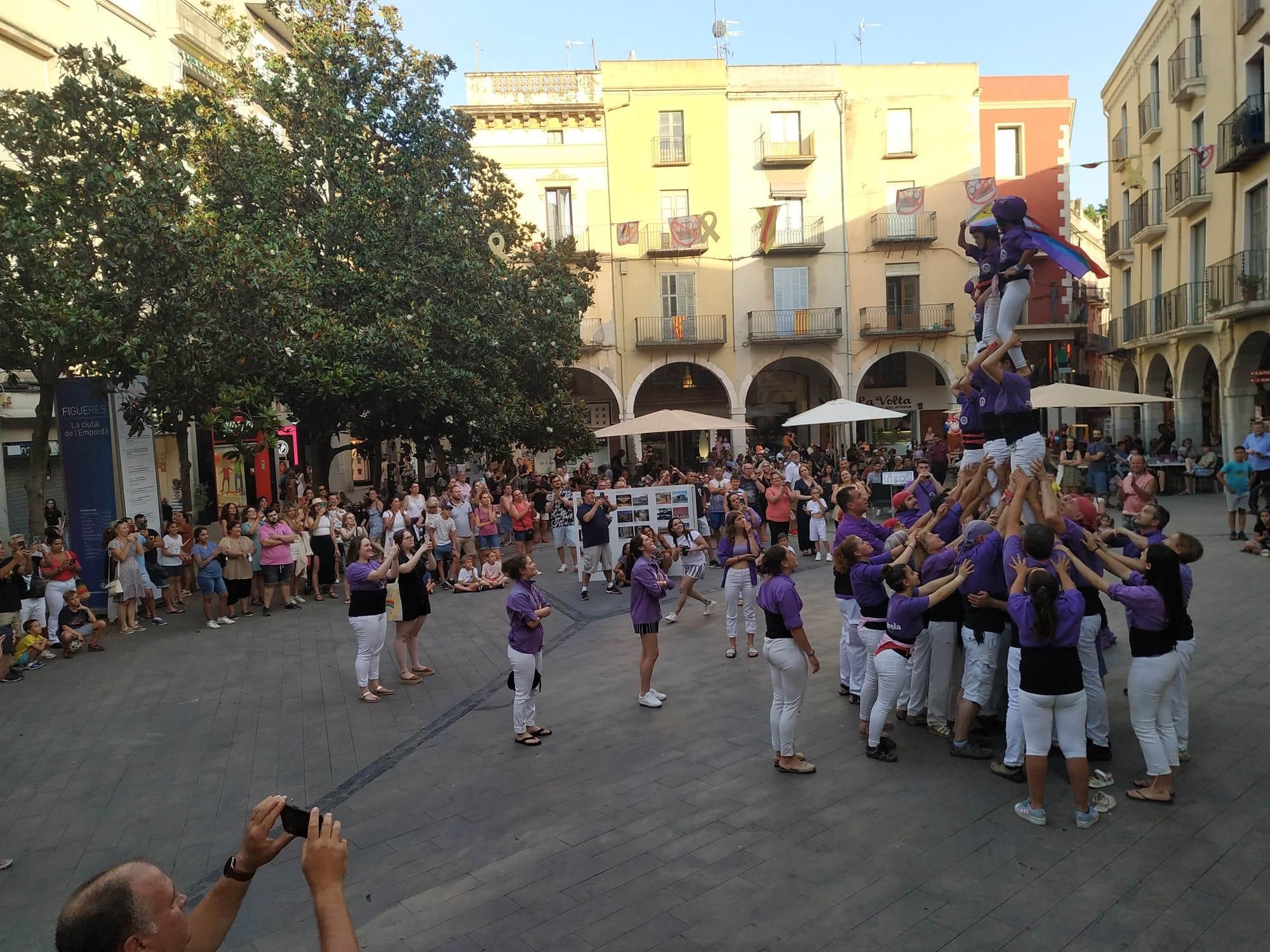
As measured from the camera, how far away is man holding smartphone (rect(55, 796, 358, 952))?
205 centimetres

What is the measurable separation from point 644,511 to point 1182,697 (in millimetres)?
9837

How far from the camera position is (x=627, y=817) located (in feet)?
19.0

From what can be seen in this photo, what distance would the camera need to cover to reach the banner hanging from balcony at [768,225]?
97.8 feet

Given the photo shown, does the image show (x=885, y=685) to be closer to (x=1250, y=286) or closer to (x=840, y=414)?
(x=840, y=414)

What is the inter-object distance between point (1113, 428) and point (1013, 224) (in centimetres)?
2684

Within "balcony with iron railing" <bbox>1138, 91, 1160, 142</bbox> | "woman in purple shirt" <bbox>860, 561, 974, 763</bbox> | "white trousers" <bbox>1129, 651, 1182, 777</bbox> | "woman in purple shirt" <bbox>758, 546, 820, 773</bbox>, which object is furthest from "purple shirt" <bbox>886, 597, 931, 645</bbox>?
"balcony with iron railing" <bbox>1138, 91, 1160, 142</bbox>

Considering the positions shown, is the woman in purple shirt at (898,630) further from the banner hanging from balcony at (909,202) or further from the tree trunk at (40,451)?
the banner hanging from balcony at (909,202)

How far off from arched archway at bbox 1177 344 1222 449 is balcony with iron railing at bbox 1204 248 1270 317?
2.85 meters

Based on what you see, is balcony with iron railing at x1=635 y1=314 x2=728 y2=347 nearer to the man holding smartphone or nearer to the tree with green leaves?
the tree with green leaves

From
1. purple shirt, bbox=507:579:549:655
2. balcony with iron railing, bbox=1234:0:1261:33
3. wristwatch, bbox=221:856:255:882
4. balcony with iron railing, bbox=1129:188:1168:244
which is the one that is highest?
balcony with iron railing, bbox=1234:0:1261:33

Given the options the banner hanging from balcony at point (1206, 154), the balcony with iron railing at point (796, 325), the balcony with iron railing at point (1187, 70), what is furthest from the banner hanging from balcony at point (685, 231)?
the banner hanging from balcony at point (1206, 154)

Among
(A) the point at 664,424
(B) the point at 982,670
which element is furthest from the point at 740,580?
(A) the point at 664,424

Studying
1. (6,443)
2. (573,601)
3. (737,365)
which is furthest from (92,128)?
(737,365)

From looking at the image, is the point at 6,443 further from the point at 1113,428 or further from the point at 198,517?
the point at 1113,428
